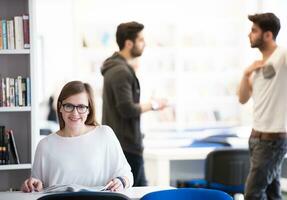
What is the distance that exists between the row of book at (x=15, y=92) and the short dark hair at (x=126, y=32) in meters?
1.19

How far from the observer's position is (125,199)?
2.66m

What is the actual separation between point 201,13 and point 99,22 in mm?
1261

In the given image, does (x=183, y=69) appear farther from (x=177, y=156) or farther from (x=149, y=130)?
(x=177, y=156)

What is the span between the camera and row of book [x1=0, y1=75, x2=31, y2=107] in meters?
4.28

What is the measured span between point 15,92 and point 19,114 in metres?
0.22

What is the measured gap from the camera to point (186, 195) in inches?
115

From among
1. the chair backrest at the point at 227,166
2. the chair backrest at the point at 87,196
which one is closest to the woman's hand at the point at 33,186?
the chair backrest at the point at 87,196

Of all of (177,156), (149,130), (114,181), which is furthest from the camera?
(149,130)

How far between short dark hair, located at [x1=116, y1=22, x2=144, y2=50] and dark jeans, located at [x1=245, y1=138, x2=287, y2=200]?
1312 millimetres

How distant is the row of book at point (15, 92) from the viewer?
168 inches

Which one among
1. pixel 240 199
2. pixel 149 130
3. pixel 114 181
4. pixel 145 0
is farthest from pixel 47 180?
pixel 145 0

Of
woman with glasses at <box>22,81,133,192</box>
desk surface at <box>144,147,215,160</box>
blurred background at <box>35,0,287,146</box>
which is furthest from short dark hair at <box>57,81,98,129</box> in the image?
blurred background at <box>35,0,287,146</box>

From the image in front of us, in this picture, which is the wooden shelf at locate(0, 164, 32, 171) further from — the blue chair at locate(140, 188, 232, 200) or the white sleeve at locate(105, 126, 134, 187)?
the blue chair at locate(140, 188, 232, 200)

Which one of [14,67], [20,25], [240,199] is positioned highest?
[20,25]
